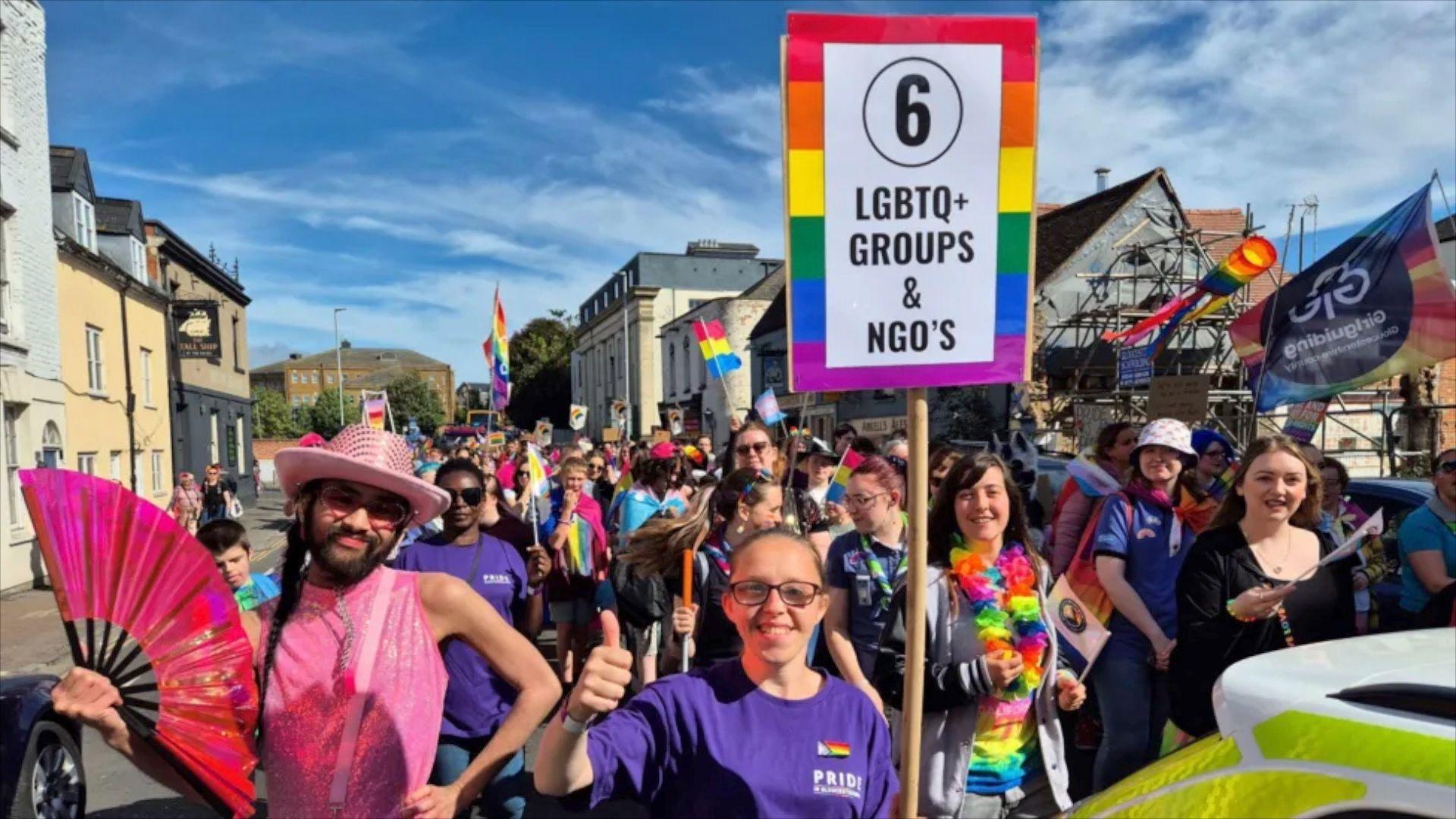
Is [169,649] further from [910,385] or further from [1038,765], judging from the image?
[1038,765]

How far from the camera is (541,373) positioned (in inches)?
2783

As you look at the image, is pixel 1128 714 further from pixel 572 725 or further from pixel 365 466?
pixel 365 466

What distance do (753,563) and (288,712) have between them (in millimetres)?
1041

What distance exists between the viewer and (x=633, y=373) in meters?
51.5

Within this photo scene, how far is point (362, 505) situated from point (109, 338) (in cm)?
1894

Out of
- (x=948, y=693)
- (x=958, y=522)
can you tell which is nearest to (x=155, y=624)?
(x=948, y=693)

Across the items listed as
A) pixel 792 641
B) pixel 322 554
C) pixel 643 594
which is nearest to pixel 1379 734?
pixel 792 641

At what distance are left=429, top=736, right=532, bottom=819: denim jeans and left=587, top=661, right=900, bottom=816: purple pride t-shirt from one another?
1594 millimetres

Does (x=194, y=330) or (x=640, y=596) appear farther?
(x=194, y=330)

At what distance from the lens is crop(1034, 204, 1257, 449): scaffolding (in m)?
16.3

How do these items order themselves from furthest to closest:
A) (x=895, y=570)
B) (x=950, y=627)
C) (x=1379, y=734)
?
(x=895, y=570), (x=950, y=627), (x=1379, y=734)

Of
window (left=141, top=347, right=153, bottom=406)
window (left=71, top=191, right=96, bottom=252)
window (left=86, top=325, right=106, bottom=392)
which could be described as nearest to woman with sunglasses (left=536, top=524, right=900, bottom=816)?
window (left=86, top=325, right=106, bottom=392)

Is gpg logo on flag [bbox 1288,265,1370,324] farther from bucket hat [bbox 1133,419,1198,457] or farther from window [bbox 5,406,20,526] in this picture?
window [bbox 5,406,20,526]

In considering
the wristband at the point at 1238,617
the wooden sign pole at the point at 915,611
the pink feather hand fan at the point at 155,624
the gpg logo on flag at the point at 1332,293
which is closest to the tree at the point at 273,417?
the gpg logo on flag at the point at 1332,293
